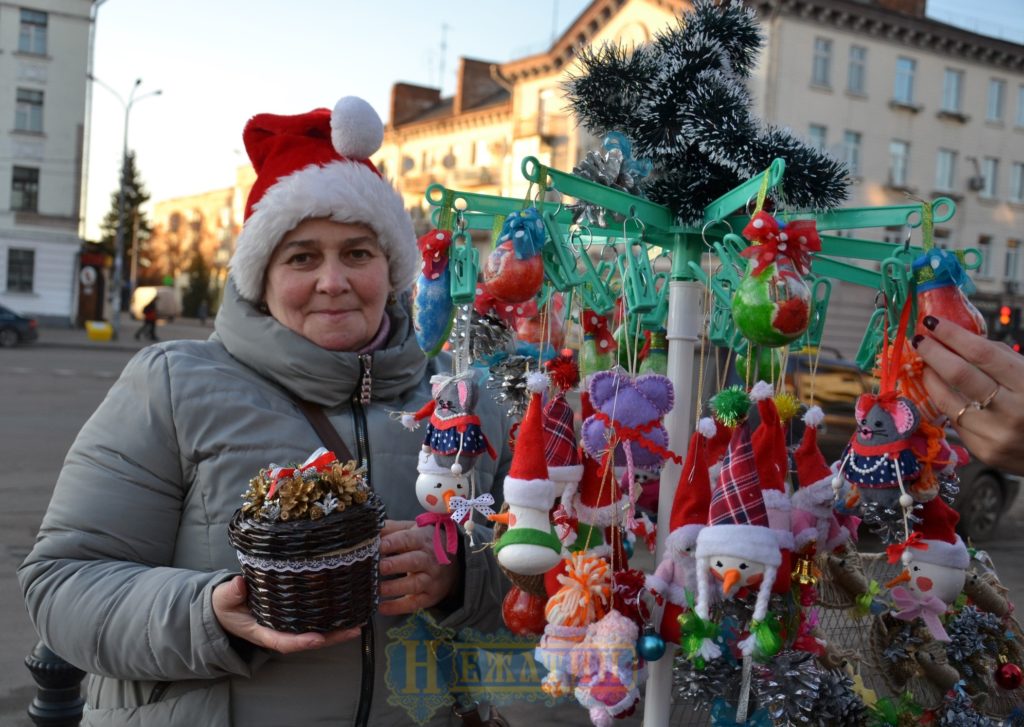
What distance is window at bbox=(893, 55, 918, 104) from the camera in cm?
2553

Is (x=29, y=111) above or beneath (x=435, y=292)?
above

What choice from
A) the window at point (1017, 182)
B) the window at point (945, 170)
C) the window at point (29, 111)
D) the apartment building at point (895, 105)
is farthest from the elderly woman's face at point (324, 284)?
the window at point (29, 111)

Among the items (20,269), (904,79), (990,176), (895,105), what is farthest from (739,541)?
(20,269)

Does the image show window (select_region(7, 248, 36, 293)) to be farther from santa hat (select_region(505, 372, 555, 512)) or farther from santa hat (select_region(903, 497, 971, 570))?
santa hat (select_region(903, 497, 971, 570))

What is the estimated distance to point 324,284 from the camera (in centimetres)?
192

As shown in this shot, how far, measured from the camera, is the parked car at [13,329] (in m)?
21.5

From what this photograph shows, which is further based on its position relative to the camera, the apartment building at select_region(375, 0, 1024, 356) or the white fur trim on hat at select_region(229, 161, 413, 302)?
the apartment building at select_region(375, 0, 1024, 356)

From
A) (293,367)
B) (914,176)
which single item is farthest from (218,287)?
(293,367)

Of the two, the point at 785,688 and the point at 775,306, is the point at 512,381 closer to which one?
the point at 775,306

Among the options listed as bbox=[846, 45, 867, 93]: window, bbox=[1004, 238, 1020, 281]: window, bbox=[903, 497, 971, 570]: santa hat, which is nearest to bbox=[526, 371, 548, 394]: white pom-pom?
bbox=[903, 497, 971, 570]: santa hat

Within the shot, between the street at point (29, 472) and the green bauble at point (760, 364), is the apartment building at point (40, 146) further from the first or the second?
the green bauble at point (760, 364)

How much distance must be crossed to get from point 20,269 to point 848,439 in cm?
2984

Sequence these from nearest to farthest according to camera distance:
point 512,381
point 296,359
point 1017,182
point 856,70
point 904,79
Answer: point 512,381
point 296,359
point 856,70
point 904,79
point 1017,182

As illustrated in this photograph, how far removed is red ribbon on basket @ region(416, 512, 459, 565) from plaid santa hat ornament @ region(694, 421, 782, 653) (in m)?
0.49
